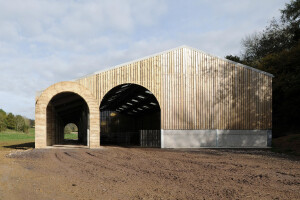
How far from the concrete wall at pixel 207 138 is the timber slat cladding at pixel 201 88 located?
402 millimetres

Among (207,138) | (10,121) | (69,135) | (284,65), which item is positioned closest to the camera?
(207,138)

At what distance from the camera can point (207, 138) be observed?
21.8 m

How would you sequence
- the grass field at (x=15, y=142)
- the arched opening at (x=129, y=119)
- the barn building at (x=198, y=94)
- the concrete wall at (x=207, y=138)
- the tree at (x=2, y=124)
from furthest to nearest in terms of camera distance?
1. the tree at (x=2, y=124)
2. the arched opening at (x=129, y=119)
3. the grass field at (x=15, y=142)
4. the concrete wall at (x=207, y=138)
5. the barn building at (x=198, y=94)

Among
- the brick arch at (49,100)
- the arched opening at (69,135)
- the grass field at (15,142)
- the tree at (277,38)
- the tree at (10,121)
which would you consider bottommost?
the arched opening at (69,135)

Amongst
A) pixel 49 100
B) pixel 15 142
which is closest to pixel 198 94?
pixel 49 100

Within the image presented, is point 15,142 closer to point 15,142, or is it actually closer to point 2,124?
point 15,142

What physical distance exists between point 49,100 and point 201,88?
39.1 ft

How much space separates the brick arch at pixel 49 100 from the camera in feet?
67.7

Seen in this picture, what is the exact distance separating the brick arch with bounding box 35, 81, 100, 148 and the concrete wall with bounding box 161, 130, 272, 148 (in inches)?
211

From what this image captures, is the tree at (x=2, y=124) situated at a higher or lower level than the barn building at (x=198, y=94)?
lower

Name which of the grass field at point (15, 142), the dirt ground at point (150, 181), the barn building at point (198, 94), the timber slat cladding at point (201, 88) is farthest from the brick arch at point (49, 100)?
the dirt ground at point (150, 181)

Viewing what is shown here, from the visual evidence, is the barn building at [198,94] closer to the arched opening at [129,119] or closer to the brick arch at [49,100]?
the brick arch at [49,100]

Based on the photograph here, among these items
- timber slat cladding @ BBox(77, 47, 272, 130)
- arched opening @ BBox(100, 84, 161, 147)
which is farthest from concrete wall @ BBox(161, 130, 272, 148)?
arched opening @ BBox(100, 84, 161, 147)

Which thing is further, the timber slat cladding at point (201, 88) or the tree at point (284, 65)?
the tree at point (284, 65)
